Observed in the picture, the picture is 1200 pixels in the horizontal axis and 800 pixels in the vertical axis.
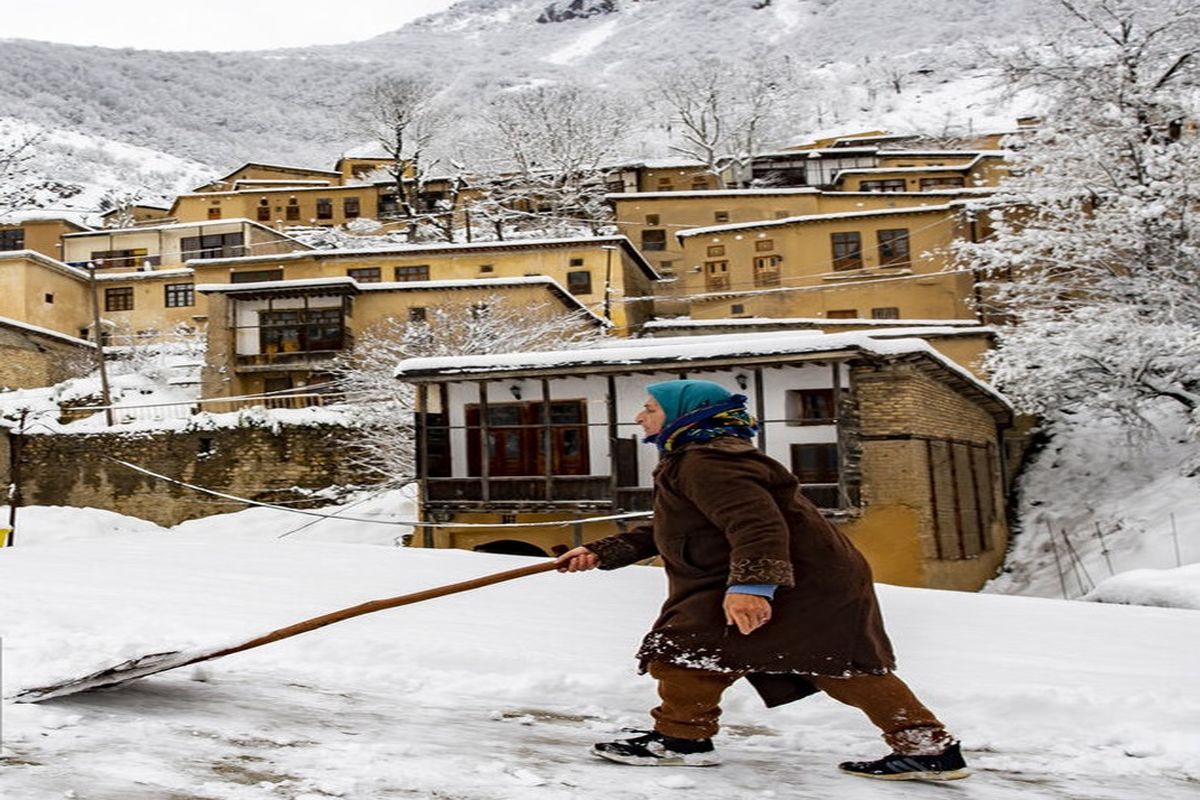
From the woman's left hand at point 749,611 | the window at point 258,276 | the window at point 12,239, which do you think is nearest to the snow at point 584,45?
the window at point 12,239

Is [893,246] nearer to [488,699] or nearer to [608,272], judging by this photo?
[608,272]

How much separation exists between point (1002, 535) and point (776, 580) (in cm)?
2105

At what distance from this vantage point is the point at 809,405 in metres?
17.4

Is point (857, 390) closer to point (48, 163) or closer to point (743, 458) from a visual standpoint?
point (743, 458)

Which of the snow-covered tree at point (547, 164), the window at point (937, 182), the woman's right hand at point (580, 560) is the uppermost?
the snow-covered tree at point (547, 164)

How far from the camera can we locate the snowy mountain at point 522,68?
98.1 meters

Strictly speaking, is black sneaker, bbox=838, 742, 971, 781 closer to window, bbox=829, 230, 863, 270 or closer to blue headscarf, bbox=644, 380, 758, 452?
blue headscarf, bbox=644, 380, 758, 452

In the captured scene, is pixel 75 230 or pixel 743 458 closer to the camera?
pixel 743 458

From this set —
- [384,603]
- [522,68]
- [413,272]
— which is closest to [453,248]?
[413,272]

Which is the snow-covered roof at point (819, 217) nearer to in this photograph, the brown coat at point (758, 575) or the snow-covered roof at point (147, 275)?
the snow-covered roof at point (147, 275)

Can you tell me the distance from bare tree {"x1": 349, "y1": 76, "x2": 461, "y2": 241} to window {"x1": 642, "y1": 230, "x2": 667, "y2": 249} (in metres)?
16.6

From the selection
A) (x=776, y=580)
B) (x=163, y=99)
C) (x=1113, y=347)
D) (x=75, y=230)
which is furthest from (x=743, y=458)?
(x=163, y=99)

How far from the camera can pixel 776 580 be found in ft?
10.6

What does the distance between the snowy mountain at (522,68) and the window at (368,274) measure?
166 ft
